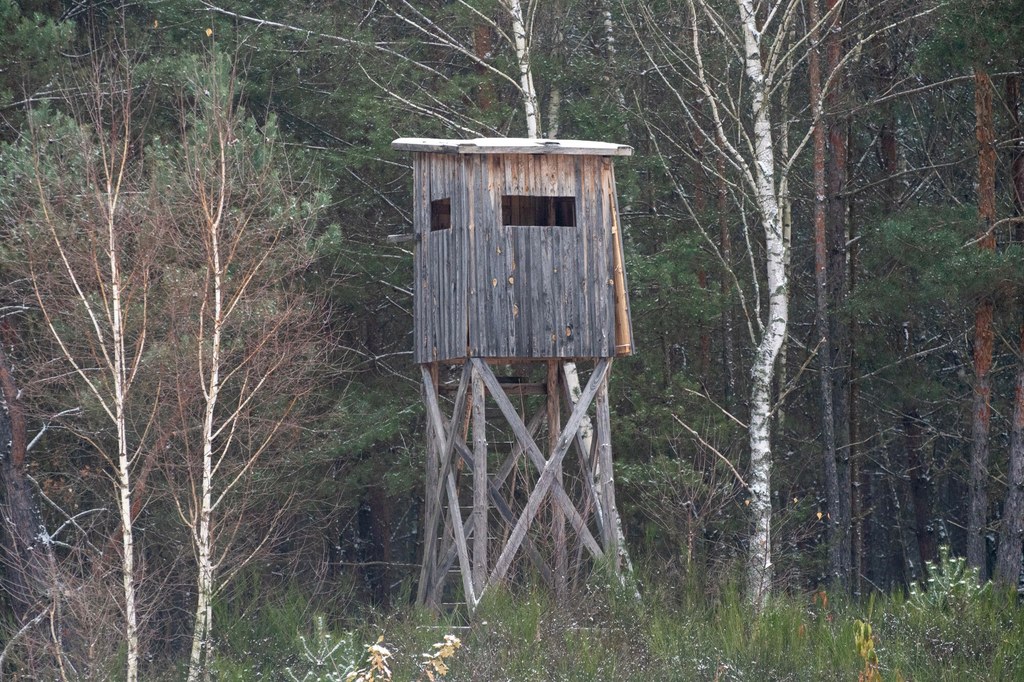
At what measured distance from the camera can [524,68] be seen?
17016mm

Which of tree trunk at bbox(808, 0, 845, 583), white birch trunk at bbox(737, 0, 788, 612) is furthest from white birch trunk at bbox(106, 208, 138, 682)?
tree trunk at bbox(808, 0, 845, 583)

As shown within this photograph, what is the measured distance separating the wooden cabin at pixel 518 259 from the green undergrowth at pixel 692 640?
250 cm

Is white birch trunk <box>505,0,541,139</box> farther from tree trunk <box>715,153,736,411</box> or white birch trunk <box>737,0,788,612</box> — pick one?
tree trunk <box>715,153,736,411</box>

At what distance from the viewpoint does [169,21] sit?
2003 centimetres

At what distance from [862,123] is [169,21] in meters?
10.4

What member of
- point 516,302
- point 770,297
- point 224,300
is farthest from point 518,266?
point 770,297

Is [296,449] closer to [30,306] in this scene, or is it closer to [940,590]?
[30,306]

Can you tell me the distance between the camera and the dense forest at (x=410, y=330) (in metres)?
12.9

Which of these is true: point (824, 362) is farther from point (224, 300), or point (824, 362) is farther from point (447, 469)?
point (224, 300)

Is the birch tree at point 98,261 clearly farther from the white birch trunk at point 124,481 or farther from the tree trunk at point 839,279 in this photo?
the tree trunk at point 839,279

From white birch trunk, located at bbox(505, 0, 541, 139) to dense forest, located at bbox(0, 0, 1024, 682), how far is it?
0.28 ft

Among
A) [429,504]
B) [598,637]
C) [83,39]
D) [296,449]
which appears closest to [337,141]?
[83,39]

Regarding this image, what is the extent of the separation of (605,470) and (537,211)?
10.1ft

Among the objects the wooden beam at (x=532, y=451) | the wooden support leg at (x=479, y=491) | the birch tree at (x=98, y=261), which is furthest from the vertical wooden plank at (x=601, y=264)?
the birch tree at (x=98, y=261)
